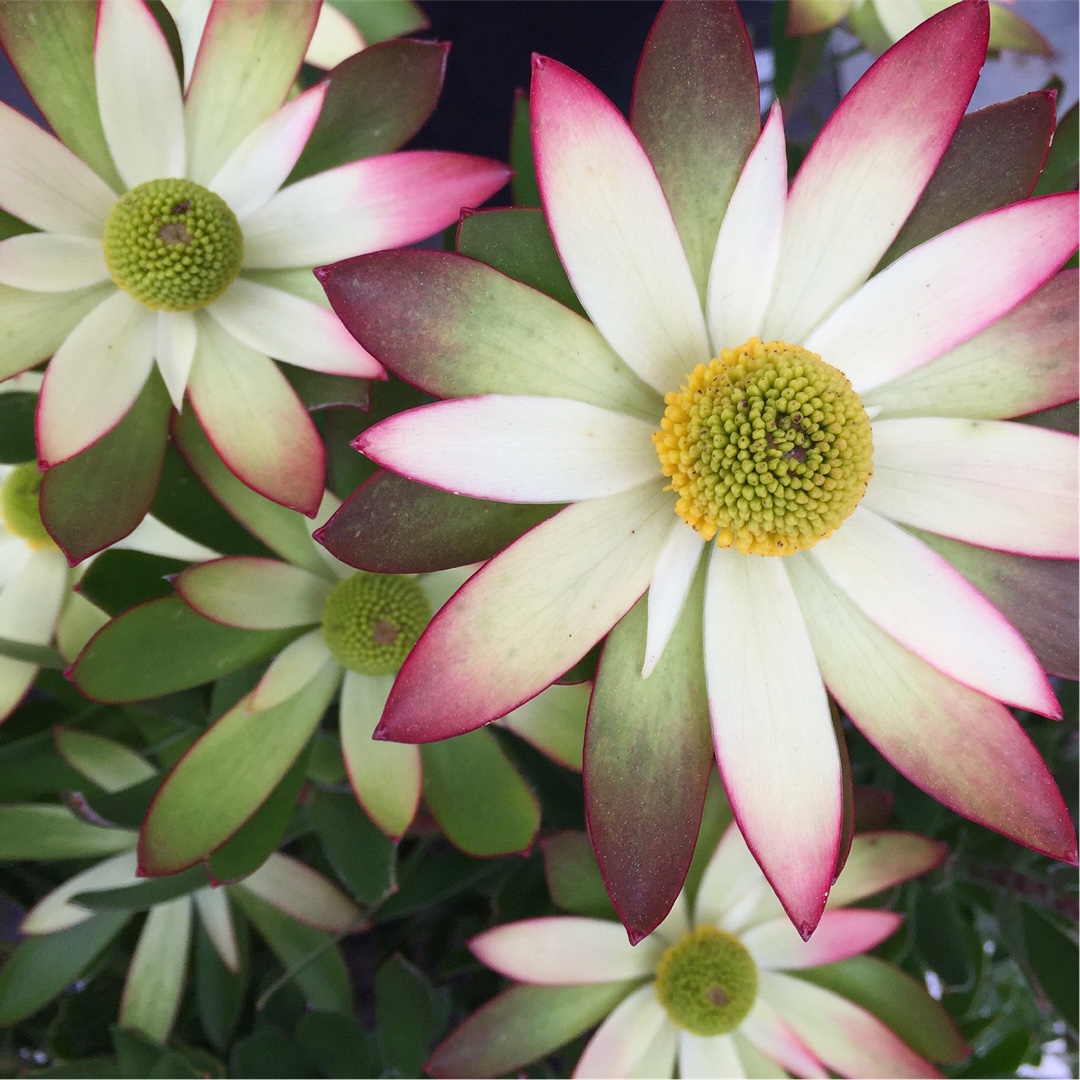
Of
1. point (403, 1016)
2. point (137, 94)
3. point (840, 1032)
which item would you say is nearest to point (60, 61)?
point (137, 94)

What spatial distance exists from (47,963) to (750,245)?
76cm

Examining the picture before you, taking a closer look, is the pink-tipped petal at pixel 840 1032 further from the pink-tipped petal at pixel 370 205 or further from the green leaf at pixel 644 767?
the pink-tipped petal at pixel 370 205

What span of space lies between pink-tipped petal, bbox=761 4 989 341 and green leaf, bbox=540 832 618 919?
417mm

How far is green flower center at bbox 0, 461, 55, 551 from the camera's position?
2.32 feet

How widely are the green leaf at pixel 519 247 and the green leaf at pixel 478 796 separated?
30 cm

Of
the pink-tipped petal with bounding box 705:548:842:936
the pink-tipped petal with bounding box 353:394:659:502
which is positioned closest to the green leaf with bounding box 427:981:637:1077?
the pink-tipped petal with bounding box 705:548:842:936

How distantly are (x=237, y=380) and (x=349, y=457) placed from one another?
12 cm

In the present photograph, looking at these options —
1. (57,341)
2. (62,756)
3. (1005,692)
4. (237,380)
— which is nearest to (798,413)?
(1005,692)

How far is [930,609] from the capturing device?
501 millimetres

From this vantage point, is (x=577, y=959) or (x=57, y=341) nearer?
(x=57, y=341)

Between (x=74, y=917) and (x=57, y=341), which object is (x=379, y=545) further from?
(x=74, y=917)

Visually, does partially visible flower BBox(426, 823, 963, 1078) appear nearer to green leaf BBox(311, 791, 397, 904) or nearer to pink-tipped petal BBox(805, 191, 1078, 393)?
green leaf BBox(311, 791, 397, 904)

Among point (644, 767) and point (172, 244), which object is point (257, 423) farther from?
point (644, 767)

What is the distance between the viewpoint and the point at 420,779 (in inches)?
25.0
